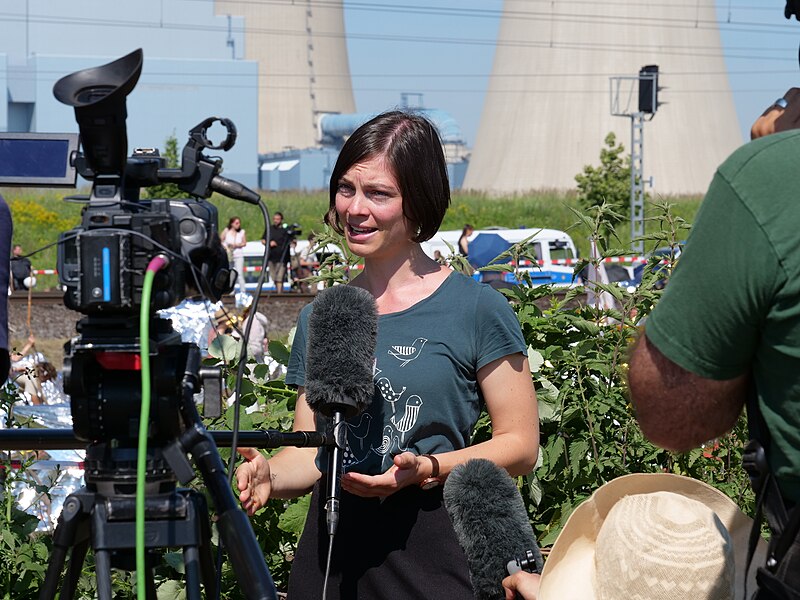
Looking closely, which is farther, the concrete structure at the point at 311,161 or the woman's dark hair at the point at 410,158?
the concrete structure at the point at 311,161

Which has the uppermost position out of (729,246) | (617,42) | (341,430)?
(617,42)

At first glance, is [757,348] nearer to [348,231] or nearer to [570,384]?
[348,231]

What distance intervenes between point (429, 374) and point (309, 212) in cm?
3746

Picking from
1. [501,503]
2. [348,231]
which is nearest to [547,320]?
[348,231]

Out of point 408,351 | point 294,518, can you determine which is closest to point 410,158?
point 408,351

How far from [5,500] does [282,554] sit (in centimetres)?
83

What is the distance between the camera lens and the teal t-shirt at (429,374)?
7.88 feet

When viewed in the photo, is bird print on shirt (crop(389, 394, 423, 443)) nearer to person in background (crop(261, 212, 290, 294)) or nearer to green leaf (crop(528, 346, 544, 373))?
green leaf (crop(528, 346, 544, 373))

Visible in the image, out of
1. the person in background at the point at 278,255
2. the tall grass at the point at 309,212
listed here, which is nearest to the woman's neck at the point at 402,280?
the person in background at the point at 278,255

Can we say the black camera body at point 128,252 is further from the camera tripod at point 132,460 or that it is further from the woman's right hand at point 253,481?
the woman's right hand at point 253,481

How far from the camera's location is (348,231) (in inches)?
99.2

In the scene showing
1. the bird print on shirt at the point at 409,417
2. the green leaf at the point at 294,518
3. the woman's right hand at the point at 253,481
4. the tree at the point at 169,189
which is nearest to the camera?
the tree at the point at 169,189

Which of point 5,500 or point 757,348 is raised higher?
point 757,348

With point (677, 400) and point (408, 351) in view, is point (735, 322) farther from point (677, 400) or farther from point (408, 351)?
point (408, 351)
